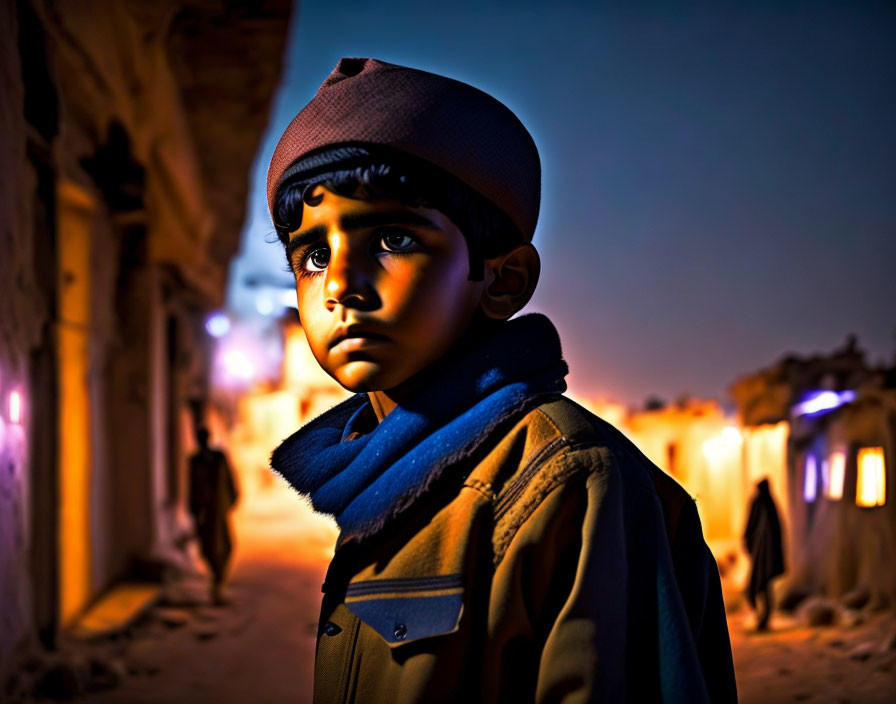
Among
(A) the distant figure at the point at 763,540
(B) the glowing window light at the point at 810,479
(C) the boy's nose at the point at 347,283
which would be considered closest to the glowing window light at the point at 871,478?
(A) the distant figure at the point at 763,540

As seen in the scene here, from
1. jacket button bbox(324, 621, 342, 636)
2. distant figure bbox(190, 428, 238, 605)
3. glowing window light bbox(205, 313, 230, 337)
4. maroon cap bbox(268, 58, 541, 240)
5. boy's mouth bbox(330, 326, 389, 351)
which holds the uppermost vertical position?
glowing window light bbox(205, 313, 230, 337)

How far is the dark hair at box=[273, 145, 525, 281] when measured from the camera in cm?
123

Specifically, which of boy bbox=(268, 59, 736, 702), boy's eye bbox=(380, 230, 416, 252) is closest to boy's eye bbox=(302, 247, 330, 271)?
boy bbox=(268, 59, 736, 702)

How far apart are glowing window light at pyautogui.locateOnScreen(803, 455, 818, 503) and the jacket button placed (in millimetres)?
11186

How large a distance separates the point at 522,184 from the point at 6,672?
16.6ft

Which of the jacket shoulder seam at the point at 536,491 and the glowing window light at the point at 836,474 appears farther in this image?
the glowing window light at the point at 836,474

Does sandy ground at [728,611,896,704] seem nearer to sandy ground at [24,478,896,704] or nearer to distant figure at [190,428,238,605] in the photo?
sandy ground at [24,478,896,704]

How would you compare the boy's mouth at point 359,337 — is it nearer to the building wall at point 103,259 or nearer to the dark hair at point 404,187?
the dark hair at point 404,187

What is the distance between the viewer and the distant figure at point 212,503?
823 cm

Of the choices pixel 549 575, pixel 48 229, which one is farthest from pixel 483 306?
pixel 48 229

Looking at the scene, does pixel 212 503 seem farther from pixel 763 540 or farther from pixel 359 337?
pixel 359 337

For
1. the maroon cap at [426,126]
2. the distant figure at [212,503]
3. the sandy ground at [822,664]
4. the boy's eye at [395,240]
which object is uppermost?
the maroon cap at [426,126]

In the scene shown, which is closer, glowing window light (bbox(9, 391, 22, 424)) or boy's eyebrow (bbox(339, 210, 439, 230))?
boy's eyebrow (bbox(339, 210, 439, 230))

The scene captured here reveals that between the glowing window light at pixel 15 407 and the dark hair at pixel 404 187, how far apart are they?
4.35m
